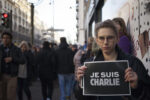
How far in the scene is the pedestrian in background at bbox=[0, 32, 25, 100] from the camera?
477 cm

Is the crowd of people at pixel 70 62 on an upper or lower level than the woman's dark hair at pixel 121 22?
lower

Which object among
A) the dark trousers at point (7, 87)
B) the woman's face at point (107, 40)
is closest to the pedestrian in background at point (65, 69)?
the dark trousers at point (7, 87)

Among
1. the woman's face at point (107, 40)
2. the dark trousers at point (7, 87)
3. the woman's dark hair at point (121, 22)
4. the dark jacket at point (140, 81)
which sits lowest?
the dark trousers at point (7, 87)

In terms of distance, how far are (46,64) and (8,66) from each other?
90.6 inches

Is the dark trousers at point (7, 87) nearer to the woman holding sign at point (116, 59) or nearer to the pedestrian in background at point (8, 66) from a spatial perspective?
the pedestrian in background at point (8, 66)

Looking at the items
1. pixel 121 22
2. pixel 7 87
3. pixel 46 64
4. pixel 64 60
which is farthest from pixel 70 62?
pixel 121 22

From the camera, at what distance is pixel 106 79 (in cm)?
196

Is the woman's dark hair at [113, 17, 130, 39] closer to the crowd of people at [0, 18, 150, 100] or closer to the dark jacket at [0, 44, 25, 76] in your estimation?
the crowd of people at [0, 18, 150, 100]

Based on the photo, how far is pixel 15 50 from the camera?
16.8 feet

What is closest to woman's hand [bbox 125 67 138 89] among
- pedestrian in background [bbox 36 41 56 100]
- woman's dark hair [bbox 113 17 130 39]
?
woman's dark hair [bbox 113 17 130 39]

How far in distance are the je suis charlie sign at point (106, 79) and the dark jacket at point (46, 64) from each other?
4998 mm

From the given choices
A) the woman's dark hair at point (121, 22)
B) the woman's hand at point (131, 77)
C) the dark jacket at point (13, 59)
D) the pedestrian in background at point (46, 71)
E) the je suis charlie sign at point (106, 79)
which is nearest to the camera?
the woman's hand at point (131, 77)

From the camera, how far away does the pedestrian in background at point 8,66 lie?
15.6ft

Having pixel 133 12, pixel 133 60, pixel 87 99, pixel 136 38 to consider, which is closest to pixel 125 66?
pixel 133 60
